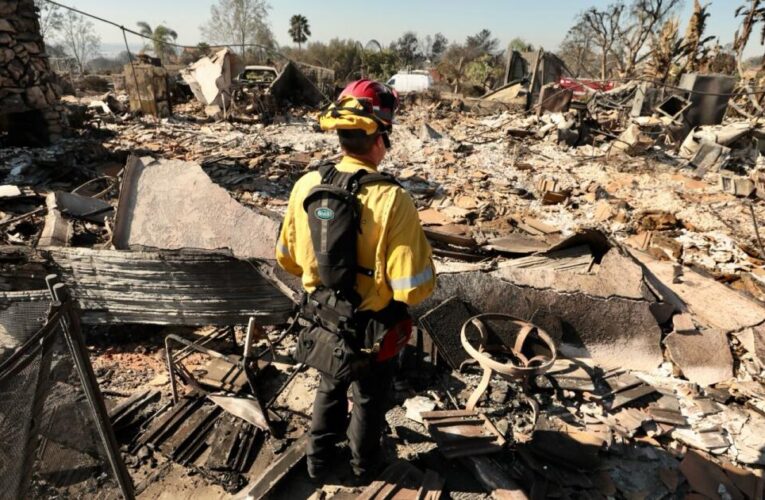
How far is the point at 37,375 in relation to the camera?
1.73m

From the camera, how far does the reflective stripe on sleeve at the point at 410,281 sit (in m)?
2.01

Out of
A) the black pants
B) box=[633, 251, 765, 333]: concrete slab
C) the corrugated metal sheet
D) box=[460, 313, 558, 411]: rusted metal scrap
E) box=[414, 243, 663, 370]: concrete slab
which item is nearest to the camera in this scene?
the black pants

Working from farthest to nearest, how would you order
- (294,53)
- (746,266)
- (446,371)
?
1. (294,53)
2. (746,266)
3. (446,371)

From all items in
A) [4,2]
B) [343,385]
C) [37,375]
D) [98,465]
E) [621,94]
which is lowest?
[98,465]

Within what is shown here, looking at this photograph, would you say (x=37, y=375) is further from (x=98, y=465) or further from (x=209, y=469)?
(x=209, y=469)

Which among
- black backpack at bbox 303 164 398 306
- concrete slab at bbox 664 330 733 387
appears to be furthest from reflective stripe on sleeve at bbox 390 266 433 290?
concrete slab at bbox 664 330 733 387

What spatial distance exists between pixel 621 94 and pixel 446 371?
15.6 meters

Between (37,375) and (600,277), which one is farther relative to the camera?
(600,277)

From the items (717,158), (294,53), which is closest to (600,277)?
(717,158)

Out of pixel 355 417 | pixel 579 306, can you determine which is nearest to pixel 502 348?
pixel 579 306

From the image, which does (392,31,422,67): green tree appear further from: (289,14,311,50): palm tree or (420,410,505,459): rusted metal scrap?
(420,410,505,459): rusted metal scrap

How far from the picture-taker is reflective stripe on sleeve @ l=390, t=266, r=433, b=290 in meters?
2.01

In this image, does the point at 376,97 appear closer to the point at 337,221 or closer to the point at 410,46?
the point at 337,221

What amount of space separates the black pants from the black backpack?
2.07 ft
